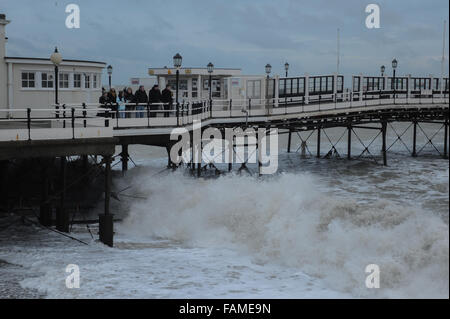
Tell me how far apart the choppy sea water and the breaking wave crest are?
0.04m

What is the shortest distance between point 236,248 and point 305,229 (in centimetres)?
198

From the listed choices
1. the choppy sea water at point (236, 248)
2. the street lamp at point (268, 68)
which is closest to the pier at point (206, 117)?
the street lamp at point (268, 68)

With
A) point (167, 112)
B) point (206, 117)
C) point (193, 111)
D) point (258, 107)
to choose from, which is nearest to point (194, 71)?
point (258, 107)

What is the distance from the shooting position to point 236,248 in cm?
1823

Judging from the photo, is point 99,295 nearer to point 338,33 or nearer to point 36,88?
point 36,88

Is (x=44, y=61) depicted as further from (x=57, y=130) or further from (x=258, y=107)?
(x=258, y=107)

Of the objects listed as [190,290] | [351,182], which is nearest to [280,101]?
[351,182]

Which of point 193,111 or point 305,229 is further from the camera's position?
point 193,111

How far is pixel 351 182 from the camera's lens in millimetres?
33562

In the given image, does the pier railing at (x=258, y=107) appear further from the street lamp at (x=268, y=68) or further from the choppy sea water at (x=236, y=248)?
the choppy sea water at (x=236, y=248)

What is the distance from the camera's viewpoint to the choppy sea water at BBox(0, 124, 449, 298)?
13773mm

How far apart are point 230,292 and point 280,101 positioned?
21937 millimetres

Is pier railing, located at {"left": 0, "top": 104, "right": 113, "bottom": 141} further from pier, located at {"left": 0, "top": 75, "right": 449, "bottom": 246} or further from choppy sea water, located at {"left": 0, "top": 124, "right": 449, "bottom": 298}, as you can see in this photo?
choppy sea water, located at {"left": 0, "top": 124, "right": 449, "bottom": 298}

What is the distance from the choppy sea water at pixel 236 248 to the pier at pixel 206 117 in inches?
72.0
